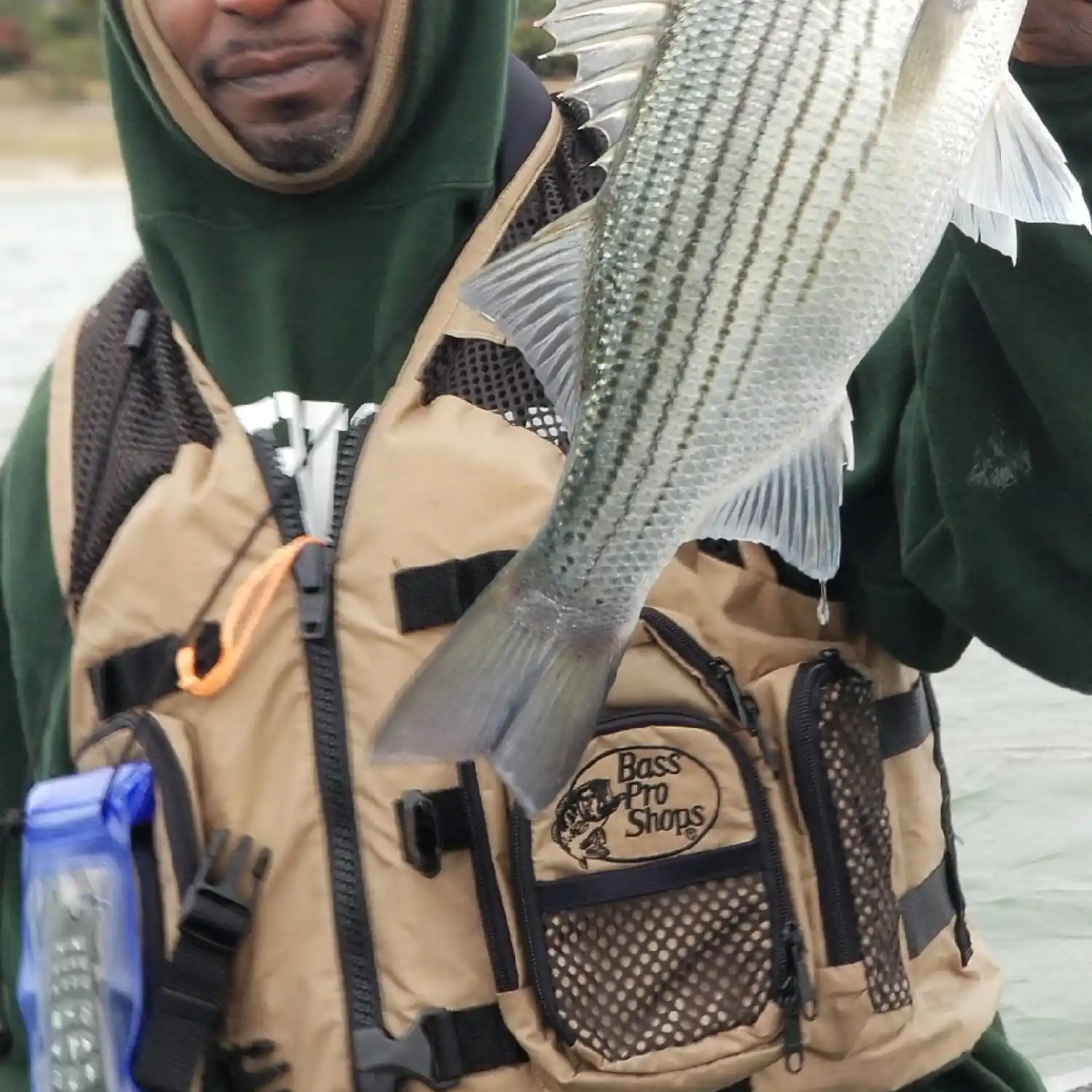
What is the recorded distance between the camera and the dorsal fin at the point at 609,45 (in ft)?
5.11

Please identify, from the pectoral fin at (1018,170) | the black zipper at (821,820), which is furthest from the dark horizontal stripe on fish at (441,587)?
the pectoral fin at (1018,170)

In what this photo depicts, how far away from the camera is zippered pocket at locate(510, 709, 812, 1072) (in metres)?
2.00

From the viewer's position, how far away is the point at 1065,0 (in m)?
1.60

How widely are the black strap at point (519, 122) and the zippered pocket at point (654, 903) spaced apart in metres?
0.88

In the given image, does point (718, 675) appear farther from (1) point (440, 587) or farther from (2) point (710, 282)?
(2) point (710, 282)

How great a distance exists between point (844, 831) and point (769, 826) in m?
0.10

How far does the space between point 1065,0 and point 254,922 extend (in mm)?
1481

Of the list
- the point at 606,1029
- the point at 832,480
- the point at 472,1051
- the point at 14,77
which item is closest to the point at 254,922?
the point at 472,1051

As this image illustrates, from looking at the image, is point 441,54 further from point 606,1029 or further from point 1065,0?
point 606,1029

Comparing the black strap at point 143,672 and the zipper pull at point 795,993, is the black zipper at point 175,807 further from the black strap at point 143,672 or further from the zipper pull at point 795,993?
the zipper pull at point 795,993

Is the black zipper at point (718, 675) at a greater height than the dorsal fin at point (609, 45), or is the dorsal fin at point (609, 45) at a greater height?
the dorsal fin at point (609, 45)

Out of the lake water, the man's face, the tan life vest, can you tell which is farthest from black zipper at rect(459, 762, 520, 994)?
the lake water

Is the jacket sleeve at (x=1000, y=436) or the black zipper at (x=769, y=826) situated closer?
the jacket sleeve at (x=1000, y=436)

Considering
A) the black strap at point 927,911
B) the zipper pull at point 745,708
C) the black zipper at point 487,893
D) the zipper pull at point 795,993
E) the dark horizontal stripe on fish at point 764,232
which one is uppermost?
the dark horizontal stripe on fish at point 764,232
